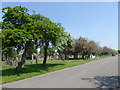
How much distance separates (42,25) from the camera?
10.8 m

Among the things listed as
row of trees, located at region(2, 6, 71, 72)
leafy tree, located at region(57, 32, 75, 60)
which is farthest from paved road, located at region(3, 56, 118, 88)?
leafy tree, located at region(57, 32, 75, 60)

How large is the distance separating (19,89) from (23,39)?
427cm

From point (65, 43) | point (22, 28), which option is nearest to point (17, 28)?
point (22, 28)

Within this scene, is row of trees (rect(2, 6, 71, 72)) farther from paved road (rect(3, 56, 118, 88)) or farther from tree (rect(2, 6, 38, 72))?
paved road (rect(3, 56, 118, 88))

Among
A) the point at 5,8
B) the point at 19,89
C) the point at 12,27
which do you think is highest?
the point at 5,8

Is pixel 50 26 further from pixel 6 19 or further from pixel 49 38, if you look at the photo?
pixel 6 19

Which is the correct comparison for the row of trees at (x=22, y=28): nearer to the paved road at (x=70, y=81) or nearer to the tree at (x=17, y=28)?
the tree at (x=17, y=28)

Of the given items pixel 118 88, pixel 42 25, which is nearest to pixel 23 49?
pixel 42 25

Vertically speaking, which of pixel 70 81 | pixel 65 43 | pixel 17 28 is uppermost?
pixel 17 28

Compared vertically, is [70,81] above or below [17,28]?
below

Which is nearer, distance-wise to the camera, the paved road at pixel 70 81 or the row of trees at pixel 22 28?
the paved road at pixel 70 81

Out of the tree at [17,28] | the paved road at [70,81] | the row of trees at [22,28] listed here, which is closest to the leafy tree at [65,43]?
the row of trees at [22,28]

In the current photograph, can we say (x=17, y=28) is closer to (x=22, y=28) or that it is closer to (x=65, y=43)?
(x=22, y=28)

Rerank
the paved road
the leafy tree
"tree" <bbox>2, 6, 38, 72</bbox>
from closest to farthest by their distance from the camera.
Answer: the paved road
"tree" <bbox>2, 6, 38, 72</bbox>
the leafy tree
